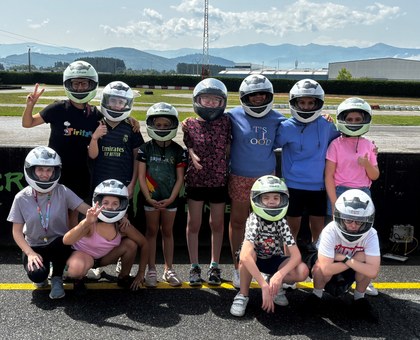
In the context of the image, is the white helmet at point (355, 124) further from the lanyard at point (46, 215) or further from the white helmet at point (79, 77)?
the lanyard at point (46, 215)

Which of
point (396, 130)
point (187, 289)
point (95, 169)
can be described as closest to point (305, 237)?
point (187, 289)

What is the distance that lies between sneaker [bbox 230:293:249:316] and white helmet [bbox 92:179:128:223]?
139 cm

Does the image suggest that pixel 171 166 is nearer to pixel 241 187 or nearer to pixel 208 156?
pixel 208 156

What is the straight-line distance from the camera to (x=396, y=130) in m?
18.8

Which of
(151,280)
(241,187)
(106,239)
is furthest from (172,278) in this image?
(241,187)

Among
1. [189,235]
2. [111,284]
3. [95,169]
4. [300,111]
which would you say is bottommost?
[111,284]

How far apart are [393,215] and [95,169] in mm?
3842

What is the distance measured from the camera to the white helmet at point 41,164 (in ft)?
14.1

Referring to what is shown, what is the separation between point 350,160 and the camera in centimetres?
464

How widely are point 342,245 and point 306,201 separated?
76 centimetres

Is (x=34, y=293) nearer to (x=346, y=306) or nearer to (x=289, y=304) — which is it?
(x=289, y=304)

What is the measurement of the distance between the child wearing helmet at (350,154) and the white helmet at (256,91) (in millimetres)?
781

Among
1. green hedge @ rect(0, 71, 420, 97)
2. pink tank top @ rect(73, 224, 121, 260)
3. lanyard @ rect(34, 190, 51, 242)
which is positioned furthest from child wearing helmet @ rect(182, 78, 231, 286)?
green hedge @ rect(0, 71, 420, 97)

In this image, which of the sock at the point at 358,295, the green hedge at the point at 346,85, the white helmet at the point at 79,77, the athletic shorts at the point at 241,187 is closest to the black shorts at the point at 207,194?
the athletic shorts at the point at 241,187
